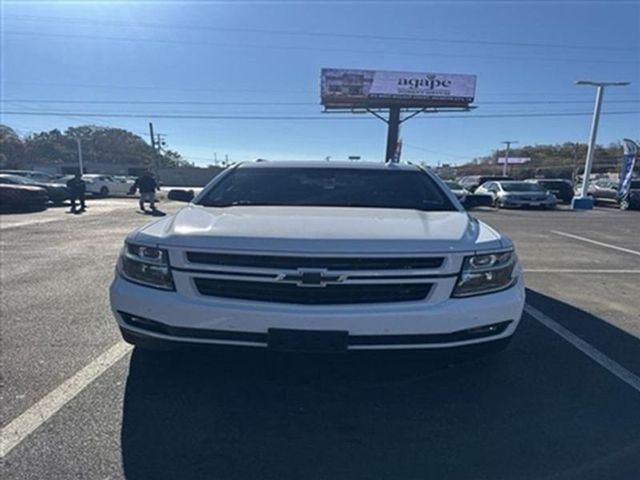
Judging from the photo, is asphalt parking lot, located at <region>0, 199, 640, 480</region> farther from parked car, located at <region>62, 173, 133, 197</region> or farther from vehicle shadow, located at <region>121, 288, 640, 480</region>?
parked car, located at <region>62, 173, 133, 197</region>

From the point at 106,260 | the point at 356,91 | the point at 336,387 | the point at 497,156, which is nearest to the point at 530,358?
the point at 336,387

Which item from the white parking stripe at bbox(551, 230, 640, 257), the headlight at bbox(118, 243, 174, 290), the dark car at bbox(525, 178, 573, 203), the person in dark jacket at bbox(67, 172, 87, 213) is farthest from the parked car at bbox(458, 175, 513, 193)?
the headlight at bbox(118, 243, 174, 290)

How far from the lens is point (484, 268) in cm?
280

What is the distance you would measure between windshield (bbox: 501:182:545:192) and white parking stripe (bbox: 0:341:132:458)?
22.4m

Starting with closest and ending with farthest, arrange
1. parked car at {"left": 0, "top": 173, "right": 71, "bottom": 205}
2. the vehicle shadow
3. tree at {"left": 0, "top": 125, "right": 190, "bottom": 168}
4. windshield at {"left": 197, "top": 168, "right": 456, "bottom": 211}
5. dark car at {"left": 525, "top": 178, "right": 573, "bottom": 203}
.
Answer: the vehicle shadow < windshield at {"left": 197, "top": 168, "right": 456, "bottom": 211} < parked car at {"left": 0, "top": 173, "right": 71, "bottom": 205} < dark car at {"left": 525, "top": 178, "right": 573, "bottom": 203} < tree at {"left": 0, "top": 125, "right": 190, "bottom": 168}

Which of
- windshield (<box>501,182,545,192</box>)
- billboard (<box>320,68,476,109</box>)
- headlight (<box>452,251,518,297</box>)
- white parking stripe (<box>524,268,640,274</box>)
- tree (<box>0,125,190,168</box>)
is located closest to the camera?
headlight (<box>452,251,518,297</box>)

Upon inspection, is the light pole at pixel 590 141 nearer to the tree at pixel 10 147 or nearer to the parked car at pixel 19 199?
the parked car at pixel 19 199

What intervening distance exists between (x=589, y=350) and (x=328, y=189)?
2.55 metres

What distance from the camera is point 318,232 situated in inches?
111

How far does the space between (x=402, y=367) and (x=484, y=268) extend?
3.34 ft

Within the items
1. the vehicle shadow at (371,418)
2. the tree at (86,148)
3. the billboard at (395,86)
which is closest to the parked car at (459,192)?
the vehicle shadow at (371,418)

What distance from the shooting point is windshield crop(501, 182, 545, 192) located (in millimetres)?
22859

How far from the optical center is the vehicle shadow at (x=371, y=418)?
2402 mm

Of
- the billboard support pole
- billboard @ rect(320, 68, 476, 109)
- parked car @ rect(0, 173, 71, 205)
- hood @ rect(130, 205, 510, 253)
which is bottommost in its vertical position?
parked car @ rect(0, 173, 71, 205)
